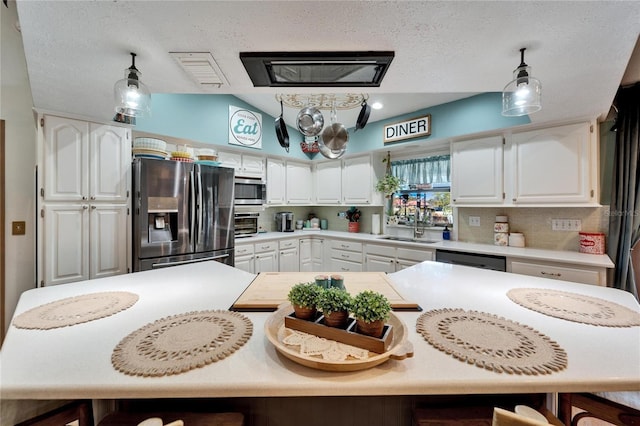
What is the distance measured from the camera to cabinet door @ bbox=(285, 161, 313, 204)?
4.38 meters

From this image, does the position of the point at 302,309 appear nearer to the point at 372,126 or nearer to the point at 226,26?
the point at 226,26

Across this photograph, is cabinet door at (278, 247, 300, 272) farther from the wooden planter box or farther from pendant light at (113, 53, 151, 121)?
the wooden planter box

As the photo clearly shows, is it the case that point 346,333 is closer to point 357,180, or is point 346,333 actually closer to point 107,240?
point 107,240

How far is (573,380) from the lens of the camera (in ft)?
2.38

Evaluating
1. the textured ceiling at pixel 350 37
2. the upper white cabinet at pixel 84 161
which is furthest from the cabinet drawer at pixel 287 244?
the textured ceiling at pixel 350 37

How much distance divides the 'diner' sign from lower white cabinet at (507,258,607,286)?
11.4 ft

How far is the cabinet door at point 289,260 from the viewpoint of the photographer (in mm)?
3916

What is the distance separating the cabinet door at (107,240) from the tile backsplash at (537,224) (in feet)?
12.5

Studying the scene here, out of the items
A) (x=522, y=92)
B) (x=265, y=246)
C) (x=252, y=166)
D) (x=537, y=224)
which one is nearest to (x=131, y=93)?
(x=522, y=92)

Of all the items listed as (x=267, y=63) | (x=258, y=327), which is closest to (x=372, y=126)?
(x=267, y=63)

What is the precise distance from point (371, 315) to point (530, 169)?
2.73 meters

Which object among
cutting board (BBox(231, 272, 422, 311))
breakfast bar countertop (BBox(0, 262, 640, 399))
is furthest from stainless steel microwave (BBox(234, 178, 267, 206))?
breakfast bar countertop (BBox(0, 262, 640, 399))

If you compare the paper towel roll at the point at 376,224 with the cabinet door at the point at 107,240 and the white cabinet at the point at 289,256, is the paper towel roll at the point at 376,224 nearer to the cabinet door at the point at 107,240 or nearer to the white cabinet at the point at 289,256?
the white cabinet at the point at 289,256

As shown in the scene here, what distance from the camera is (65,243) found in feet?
7.39
